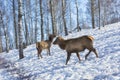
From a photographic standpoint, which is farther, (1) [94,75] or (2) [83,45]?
(2) [83,45]

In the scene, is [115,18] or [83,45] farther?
[115,18]

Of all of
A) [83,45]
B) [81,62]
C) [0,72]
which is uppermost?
[83,45]

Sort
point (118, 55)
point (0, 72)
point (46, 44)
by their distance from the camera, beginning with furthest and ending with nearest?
point (46, 44) < point (0, 72) < point (118, 55)

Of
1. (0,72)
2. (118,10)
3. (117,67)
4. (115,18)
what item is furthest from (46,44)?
(115,18)

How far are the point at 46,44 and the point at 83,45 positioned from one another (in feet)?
22.1

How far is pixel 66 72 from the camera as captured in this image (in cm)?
1204

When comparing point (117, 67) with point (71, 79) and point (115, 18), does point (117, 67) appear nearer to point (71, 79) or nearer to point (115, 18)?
point (71, 79)

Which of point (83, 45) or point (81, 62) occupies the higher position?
point (83, 45)

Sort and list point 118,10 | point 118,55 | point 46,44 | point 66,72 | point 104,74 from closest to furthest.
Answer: point 104,74 < point 66,72 < point 118,55 < point 46,44 < point 118,10

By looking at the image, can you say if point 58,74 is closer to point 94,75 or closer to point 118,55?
point 94,75

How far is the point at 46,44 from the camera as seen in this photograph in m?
19.9

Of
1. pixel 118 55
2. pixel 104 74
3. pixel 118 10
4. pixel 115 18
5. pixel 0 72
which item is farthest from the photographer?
pixel 115 18

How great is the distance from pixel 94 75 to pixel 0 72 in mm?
7258

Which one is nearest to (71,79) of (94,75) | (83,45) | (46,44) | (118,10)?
(94,75)
